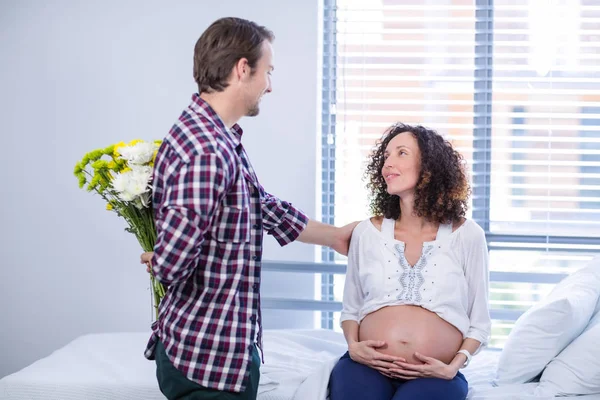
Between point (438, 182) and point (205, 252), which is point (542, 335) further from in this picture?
point (205, 252)

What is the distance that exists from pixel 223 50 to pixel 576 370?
1321 mm

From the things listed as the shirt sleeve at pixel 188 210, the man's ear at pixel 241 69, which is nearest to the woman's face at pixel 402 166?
the man's ear at pixel 241 69

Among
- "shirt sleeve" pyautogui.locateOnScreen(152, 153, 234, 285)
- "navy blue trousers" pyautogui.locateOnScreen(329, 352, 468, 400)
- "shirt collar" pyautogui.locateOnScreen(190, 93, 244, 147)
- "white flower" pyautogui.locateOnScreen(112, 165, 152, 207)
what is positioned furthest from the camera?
"navy blue trousers" pyautogui.locateOnScreen(329, 352, 468, 400)

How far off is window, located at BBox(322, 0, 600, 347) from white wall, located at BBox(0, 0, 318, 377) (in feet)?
0.59

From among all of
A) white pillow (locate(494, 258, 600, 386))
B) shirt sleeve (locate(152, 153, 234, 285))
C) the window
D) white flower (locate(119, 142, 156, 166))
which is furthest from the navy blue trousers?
the window

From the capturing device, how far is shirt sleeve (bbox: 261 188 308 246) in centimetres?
195

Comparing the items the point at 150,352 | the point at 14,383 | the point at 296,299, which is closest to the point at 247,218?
the point at 150,352

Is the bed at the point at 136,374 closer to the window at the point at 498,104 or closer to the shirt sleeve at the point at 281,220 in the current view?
the shirt sleeve at the point at 281,220

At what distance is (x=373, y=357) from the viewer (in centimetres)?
Result: 183

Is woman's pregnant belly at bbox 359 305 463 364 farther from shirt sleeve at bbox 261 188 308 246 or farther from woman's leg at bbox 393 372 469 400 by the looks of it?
shirt sleeve at bbox 261 188 308 246

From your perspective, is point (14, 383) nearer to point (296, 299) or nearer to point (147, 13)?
point (296, 299)

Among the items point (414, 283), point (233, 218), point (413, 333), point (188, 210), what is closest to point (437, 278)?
point (414, 283)

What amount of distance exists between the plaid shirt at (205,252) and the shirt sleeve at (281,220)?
1.33ft

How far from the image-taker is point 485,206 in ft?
9.75
